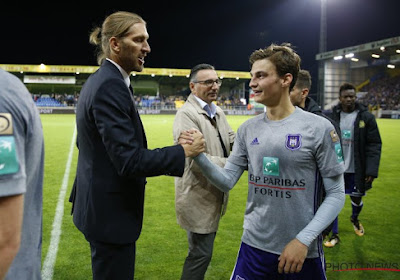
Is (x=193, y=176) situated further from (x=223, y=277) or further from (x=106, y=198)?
(x=223, y=277)

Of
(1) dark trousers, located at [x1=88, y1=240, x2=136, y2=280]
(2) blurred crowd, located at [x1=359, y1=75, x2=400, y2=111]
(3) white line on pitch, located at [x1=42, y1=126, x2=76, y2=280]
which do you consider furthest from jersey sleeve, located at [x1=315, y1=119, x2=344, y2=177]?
(2) blurred crowd, located at [x1=359, y1=75, x2=400, y2=111]

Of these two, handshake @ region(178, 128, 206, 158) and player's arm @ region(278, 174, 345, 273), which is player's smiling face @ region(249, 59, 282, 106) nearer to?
handshake @ region(178, 128, 206, 158)

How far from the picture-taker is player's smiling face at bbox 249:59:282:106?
2377 millimetres

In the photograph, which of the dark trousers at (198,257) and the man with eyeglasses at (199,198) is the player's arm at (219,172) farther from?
the dark trousers at (198,257)

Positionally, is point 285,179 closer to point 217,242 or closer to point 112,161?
point 112,161

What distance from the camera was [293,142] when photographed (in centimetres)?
222

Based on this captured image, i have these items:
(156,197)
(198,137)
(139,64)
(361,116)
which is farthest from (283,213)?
(156,197)

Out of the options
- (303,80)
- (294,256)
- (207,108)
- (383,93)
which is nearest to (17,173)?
(294,256)

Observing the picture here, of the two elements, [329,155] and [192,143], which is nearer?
[329,155]

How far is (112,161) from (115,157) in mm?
67

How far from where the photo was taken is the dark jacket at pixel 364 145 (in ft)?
17.1

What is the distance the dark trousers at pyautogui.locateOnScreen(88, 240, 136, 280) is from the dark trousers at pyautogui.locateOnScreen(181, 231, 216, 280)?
1.00m

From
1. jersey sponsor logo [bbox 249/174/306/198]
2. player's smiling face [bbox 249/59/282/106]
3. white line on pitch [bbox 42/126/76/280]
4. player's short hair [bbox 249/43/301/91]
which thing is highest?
player's short hair [bbox 249/43/301/91]

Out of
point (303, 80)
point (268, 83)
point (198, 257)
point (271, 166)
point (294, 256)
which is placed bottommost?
point (198, 257)
